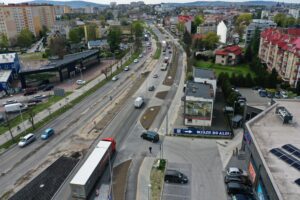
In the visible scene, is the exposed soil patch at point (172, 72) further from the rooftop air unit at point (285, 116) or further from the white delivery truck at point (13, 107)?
the white delivery truck at point (13, 107)

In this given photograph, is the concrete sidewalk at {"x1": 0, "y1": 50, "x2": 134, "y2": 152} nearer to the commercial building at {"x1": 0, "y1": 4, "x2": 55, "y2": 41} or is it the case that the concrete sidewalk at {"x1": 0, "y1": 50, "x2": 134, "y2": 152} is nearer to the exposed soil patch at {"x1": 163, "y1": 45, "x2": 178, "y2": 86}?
the exposed soil patch at {"x1": 163, "y1": 45, "x2": 178, "y2": 86}

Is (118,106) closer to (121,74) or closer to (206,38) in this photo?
(121,74)

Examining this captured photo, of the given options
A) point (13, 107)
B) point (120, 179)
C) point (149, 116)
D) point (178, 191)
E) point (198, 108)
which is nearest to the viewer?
point (178, 191)

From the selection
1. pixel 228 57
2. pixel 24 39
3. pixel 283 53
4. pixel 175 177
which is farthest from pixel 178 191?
pixel 24 39

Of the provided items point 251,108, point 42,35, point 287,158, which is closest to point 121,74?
point 251,108

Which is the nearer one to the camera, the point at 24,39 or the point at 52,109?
the point at 52,109

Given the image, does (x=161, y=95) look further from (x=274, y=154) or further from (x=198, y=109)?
(x=274, y=154)

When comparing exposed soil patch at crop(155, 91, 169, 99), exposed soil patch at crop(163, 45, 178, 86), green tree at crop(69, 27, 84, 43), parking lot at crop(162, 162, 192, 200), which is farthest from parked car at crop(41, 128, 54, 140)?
green tree at crop(69, 27, 84, 43)
